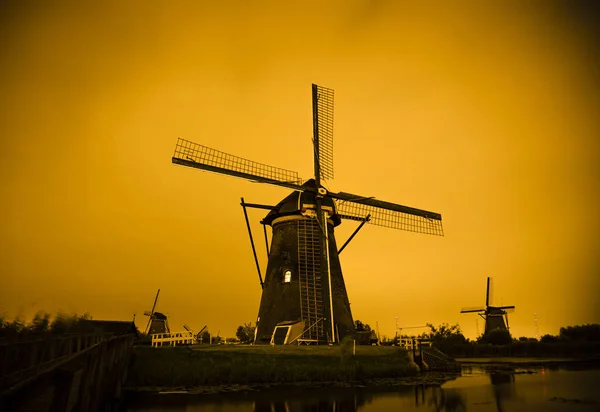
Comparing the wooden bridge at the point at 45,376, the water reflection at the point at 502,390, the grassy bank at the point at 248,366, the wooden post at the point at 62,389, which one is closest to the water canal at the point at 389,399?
the water reflection at the point at 502,390

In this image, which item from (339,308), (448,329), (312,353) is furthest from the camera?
(448,329)

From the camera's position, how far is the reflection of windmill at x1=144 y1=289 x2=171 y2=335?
34500mm

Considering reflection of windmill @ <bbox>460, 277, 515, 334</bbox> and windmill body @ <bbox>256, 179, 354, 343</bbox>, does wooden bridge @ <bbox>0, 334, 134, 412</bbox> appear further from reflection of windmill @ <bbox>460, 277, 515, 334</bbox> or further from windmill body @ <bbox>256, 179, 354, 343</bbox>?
reflection of windmill @ <bbox>460, 277, 515, 334</bbox>

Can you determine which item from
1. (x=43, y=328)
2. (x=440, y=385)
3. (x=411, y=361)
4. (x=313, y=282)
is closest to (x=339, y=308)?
(x=313, y=282)

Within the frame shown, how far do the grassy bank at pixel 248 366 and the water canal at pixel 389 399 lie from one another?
1296mm

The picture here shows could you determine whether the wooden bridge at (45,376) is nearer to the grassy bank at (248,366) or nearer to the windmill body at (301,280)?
the grassy bank at (248,366)

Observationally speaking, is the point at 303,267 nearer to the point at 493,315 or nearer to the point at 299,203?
the point at 299,203

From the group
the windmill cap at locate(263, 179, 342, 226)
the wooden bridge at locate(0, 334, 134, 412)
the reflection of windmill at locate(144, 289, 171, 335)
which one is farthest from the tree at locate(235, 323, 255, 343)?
the wooden bridge at locate(0, 334, 134, 412)

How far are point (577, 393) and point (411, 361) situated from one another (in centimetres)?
687

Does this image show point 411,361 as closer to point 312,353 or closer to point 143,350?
point 312,353

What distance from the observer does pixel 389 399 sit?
11859 millimetres

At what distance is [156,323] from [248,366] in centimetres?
2309

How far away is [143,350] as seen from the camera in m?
14.8

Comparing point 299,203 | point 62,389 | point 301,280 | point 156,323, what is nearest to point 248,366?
point 301,280
